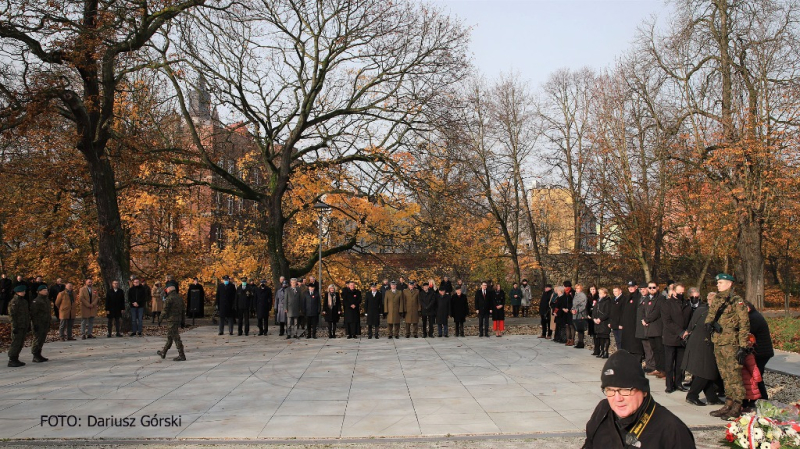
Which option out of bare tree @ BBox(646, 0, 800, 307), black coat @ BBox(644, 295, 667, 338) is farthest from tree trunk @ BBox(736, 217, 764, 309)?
black coat @ BBox(644, 295, 667, 338)

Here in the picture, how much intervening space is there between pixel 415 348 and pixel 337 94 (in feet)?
40.8

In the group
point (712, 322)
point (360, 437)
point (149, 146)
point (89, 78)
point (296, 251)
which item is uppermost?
point (89, 78)

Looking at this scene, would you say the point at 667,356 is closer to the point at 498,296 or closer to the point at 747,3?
the point at 498,296

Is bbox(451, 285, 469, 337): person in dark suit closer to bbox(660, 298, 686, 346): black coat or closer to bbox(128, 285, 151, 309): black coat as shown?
bbox(128, 285, 151, 309): black coat

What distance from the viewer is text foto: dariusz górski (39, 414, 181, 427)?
887 cm

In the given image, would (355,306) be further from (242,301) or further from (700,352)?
(700,352)

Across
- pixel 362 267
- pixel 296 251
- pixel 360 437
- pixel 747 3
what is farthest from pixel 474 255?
pixel 360 437

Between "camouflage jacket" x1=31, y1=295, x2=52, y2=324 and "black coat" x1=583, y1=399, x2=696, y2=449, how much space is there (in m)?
14.7

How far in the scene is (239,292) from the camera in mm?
21203

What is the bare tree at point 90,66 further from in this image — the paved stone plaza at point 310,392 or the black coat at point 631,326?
the black coat at point 631,326

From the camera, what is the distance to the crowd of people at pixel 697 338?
9.35m

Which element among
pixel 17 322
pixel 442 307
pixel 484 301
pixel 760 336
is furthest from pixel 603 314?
pixel 17 322

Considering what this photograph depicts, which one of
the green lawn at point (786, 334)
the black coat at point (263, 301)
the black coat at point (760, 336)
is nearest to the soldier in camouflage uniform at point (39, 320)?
the black coat at point (263, 301)

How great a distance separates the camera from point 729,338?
9430 mm
